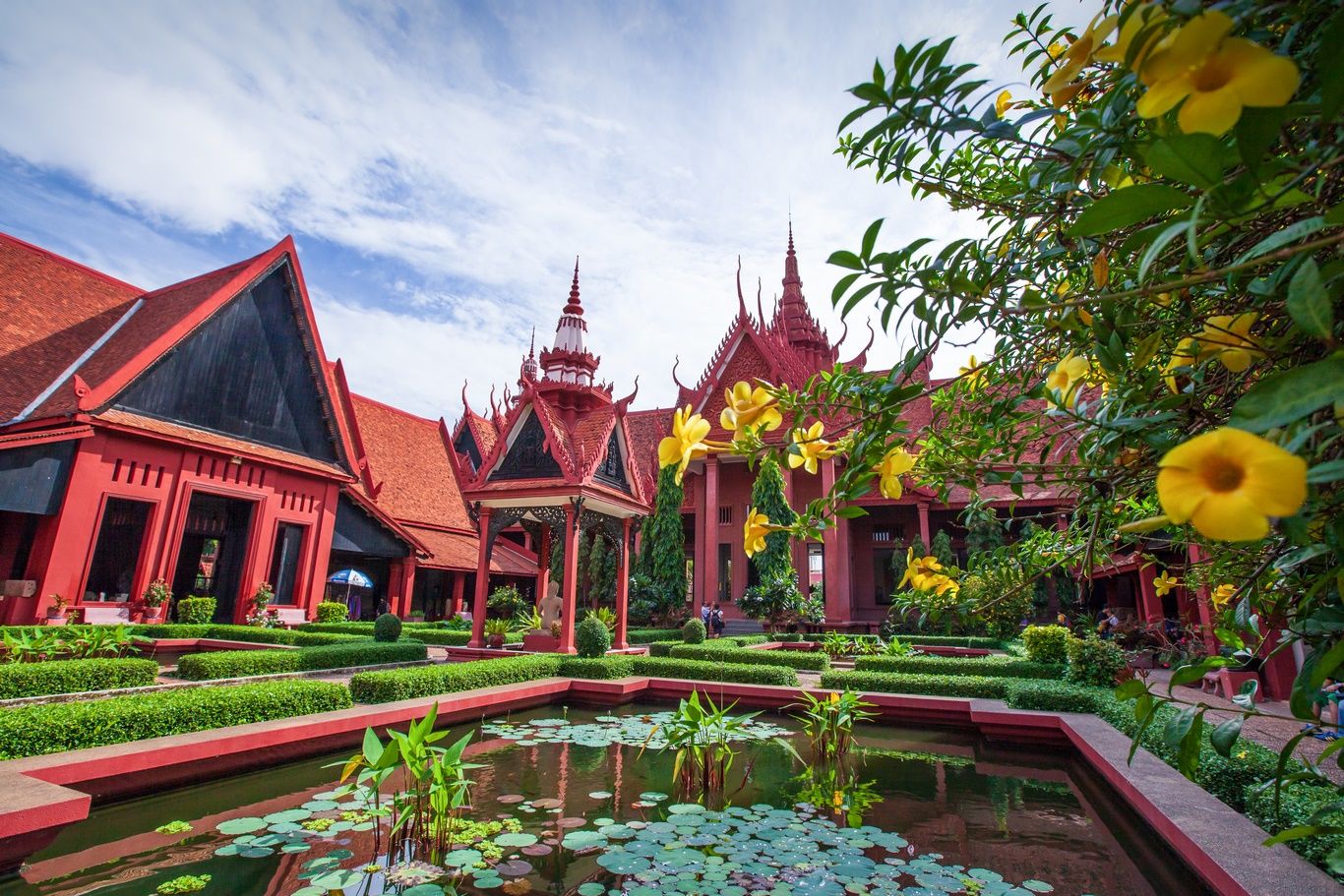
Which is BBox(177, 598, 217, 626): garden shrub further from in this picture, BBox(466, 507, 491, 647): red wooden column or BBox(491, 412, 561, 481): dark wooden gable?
BBox(491, 412, 561, 481): dark wooden gable

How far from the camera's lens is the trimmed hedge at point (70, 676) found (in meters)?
6.79

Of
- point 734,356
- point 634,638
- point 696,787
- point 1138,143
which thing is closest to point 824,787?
point 696,787

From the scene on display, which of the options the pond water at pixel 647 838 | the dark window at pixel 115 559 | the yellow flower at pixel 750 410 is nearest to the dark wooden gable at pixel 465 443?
the dark window at pixel 115 559

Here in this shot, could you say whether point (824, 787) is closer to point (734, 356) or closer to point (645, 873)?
point (645, 873)

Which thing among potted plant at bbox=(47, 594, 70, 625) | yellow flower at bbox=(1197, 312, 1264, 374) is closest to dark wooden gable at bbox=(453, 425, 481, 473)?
potted plant at bbox=(47, 594, 70, 625)

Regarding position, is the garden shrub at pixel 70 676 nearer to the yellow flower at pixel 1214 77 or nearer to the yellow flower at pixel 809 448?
the yellow flower at pixel 809 448

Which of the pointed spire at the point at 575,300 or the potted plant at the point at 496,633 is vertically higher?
the pointed spire at the point at 575,300

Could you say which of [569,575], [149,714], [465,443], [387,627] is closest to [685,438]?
[149,714]

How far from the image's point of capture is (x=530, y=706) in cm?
880

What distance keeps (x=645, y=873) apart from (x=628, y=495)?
31.9 feet

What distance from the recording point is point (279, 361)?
15.8 metres

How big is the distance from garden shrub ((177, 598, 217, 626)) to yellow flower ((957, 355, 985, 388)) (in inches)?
616

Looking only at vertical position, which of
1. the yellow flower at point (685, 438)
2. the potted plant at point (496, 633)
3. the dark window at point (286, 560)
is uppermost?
the dark window at point (286, 560)

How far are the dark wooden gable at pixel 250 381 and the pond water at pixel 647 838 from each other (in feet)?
34.5
